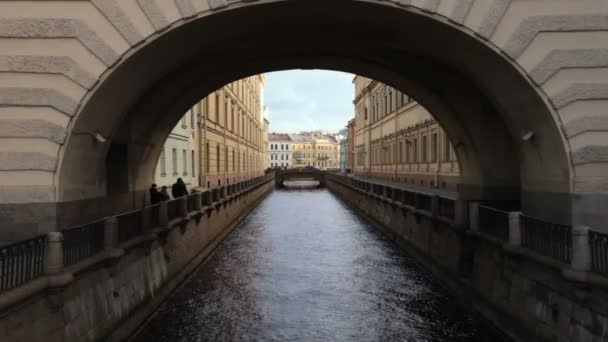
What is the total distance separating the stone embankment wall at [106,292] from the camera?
6.79m

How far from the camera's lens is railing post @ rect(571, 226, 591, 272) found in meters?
7.20

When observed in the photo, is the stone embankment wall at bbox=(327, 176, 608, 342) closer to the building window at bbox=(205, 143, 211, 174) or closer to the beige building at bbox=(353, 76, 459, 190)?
the beige building at bbox=(353, 76, 459, 190)

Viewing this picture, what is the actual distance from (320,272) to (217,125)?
21.3 m

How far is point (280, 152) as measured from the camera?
166875 mm

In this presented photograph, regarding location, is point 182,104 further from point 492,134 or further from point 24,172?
point 492,134

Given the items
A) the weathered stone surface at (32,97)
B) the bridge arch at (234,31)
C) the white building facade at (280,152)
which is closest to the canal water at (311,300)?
the bridge arch at (234,31)

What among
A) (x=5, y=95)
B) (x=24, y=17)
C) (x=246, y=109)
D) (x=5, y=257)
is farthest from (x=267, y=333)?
(x=246, y=109)

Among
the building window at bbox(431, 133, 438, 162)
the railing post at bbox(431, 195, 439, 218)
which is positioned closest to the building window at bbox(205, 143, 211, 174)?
the building window at bbox(431, 133, 438, 162)

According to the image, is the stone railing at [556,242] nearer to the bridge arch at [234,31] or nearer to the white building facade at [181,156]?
the bridge arch at [234,31]

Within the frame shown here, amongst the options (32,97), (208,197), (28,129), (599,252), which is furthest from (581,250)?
(208,197)

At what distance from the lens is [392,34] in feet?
37.8

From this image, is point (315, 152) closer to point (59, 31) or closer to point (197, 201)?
point (197, 201)

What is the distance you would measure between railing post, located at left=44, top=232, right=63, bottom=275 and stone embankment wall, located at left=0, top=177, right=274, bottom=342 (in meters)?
0.13

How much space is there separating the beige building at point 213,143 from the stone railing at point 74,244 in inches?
371
